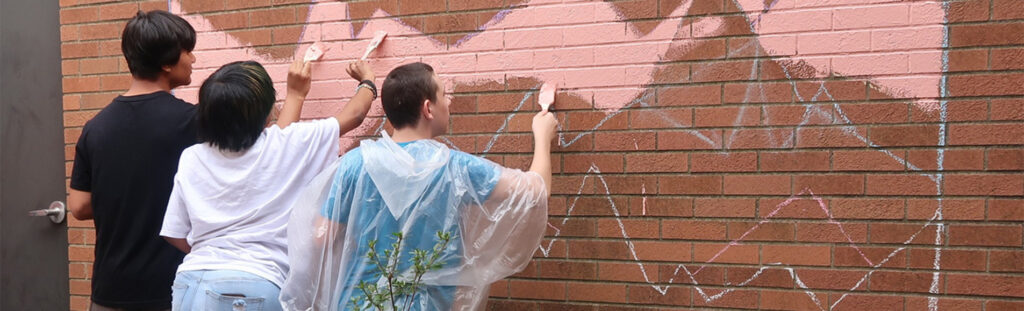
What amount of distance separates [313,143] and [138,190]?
666 mm

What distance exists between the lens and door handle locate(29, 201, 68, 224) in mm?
4176

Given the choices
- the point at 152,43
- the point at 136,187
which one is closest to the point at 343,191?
the point at 136,187

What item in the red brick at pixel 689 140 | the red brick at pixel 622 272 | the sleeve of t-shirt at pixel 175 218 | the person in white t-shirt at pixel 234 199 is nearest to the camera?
the person in white t-shirt at pixel 234 199

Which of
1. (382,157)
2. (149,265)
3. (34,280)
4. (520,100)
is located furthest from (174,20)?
(34,280)

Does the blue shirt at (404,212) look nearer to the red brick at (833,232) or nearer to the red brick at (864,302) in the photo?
the red brick at (833,232)

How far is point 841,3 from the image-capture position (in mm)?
3020

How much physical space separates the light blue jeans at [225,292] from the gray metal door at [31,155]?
199 centimetres

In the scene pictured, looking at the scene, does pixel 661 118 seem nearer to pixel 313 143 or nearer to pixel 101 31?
pixel 313 143

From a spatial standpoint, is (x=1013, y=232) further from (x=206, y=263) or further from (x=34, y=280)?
Result: (x=34, y=280)

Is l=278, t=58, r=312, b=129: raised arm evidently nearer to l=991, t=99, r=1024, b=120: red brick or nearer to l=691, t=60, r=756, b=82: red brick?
l=691, t=60, r=756, b=82: red brick

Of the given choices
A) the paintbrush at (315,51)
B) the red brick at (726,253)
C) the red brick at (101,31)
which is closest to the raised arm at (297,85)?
the paintbrush at (315,51)

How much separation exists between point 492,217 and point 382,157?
0.42 meters

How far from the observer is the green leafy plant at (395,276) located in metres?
2.52

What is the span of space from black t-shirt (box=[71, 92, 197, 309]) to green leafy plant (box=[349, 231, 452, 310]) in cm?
83
